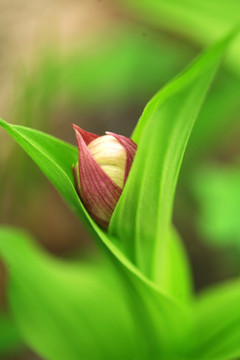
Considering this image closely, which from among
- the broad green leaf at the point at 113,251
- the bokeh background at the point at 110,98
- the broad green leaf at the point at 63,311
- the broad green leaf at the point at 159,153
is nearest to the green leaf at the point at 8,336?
the bokeh background at the point at 110,98

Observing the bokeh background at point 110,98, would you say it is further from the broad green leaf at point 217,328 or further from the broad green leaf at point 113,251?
the broad green leaf at point 113,251

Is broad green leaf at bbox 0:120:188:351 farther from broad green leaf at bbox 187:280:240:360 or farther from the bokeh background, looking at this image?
the bokeh background

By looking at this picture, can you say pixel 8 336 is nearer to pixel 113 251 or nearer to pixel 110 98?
pixel 113 251

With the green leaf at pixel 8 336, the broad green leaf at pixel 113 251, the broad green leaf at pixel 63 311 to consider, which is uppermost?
the broad green leaf at pixel 113 251

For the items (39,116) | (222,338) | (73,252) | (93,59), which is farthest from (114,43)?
(222,338)

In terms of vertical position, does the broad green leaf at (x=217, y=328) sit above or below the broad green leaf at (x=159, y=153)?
below

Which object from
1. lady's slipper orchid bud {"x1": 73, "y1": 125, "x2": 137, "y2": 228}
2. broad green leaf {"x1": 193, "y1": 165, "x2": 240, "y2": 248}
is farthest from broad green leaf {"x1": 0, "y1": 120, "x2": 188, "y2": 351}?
broad green leaf {"x1": 193, "y1": 165, "x2": 240, "y2": 248}
